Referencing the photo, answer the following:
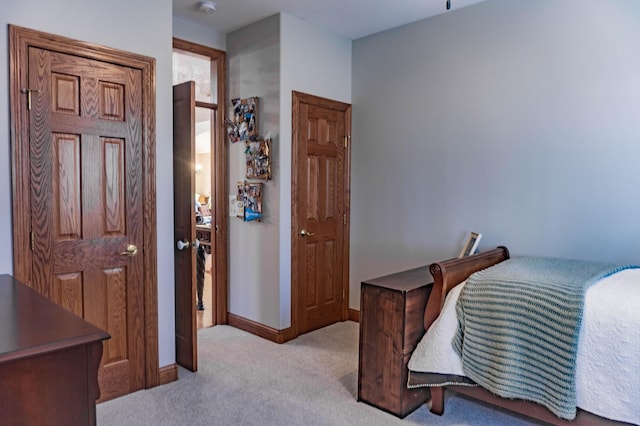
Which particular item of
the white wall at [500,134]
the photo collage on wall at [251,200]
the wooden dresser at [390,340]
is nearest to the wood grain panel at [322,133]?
the white wall at [500,134]

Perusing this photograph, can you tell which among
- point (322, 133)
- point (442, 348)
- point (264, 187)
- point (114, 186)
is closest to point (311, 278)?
point (264, 187)

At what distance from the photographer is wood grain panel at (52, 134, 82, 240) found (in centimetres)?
243

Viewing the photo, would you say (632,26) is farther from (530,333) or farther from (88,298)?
(88,298)

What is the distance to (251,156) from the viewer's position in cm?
380

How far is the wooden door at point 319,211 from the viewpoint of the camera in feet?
12.5

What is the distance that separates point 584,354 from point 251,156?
108 inches

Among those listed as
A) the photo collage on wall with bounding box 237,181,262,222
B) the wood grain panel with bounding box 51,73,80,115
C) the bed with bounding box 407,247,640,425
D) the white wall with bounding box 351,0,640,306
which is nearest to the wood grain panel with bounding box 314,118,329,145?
the white wall with bounding box 351,0,640,306

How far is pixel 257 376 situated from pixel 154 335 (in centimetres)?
72

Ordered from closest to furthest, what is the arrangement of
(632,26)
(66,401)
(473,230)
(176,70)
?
(66,401) → (632,26) → (473,230) → (176,70)

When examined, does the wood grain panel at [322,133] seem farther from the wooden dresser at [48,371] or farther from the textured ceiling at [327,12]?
the wooden dresser at [48,371]

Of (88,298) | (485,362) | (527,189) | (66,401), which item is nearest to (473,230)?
(527,189)

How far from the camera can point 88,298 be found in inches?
101

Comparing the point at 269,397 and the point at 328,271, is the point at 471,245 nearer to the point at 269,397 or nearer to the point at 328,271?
the point at 328,271

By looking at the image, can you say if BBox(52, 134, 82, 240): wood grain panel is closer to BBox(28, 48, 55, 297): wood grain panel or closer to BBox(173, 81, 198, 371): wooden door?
BBox(28, 48, 55, 297): wood grain panel
